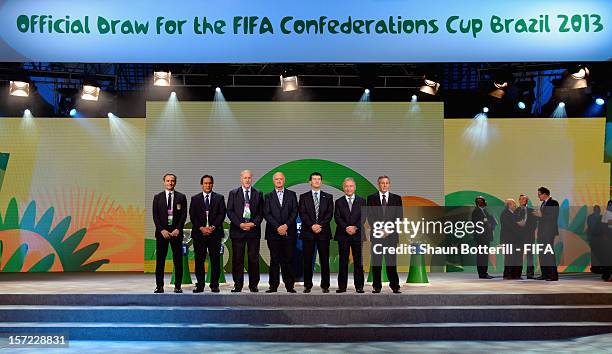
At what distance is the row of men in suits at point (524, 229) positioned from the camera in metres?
11.5

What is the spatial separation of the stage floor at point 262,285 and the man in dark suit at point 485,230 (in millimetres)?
190

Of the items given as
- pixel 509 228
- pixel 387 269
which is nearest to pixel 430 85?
pixel 509 228

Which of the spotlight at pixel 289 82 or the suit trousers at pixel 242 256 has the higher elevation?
the spotlight at pixel 289 82

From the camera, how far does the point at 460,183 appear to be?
13297 mm

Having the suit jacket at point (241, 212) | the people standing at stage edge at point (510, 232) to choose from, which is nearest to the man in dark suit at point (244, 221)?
the suit jacket at point (241, 212)

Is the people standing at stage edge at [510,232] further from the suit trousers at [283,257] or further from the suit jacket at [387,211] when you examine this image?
the suit trousers at [283,257]

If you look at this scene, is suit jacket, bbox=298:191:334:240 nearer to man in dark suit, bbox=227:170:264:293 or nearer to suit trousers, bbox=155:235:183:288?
man in dark suit, bbox=227:170:264:293

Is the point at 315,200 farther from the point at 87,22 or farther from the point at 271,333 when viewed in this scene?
the point at 87,22

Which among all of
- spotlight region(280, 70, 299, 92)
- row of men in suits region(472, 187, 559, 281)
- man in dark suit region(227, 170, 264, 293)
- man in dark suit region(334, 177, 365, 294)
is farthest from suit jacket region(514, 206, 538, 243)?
man in dark suit region(227, 170, 264, 293)

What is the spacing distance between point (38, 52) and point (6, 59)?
0.29 metres

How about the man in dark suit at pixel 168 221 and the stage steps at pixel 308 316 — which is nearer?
the stage steps at pixel 308 316

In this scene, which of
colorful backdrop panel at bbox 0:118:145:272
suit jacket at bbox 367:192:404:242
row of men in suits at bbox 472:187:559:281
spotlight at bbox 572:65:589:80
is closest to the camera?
suit jacket at bbox 367:192:404:242

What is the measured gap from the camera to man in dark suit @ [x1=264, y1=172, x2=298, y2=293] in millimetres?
9414

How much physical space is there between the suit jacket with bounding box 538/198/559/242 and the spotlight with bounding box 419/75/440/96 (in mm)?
2598
